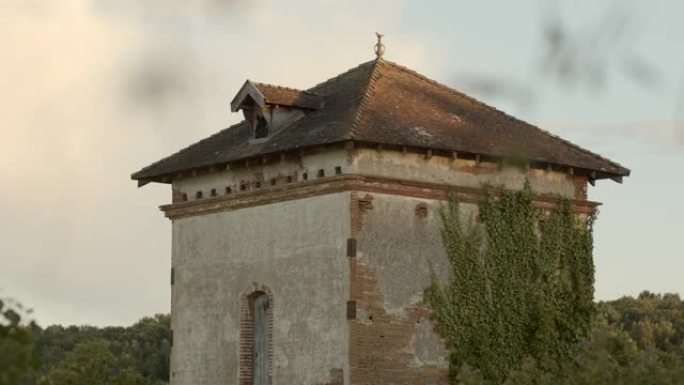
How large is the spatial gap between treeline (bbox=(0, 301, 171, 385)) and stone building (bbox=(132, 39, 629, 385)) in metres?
3.98

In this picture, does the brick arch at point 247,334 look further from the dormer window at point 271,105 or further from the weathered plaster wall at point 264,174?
the dormer window at point 271,105

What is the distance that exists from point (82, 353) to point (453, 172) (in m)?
15.2

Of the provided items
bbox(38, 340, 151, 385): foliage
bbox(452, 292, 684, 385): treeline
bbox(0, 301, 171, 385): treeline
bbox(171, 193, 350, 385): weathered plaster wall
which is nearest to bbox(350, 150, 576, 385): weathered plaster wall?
bbox(171, 193, 350, 385): weathered plaster wall

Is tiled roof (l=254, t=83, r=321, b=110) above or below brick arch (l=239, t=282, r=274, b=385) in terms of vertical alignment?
above

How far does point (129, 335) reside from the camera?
A: 88.8 meters

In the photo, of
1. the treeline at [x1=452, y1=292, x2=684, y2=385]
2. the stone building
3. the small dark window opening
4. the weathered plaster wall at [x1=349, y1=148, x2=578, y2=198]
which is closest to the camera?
the treeline at [x1=452, y1=292, x2=684, y2=385]

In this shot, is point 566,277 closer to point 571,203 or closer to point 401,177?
point 571,203

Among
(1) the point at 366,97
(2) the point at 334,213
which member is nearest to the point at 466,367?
(2) the point at 334,213

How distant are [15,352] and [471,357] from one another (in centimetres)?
1656

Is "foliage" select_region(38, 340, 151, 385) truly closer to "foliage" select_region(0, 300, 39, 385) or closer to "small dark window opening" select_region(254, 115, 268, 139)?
"small dark window opening" select_region(254, 115, 268, 139)

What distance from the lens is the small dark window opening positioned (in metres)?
35.0

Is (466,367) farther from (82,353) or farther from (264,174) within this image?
(82,353)

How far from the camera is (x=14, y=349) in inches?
700

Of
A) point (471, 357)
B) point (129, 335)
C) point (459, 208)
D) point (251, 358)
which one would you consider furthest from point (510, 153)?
point (129, 335)
